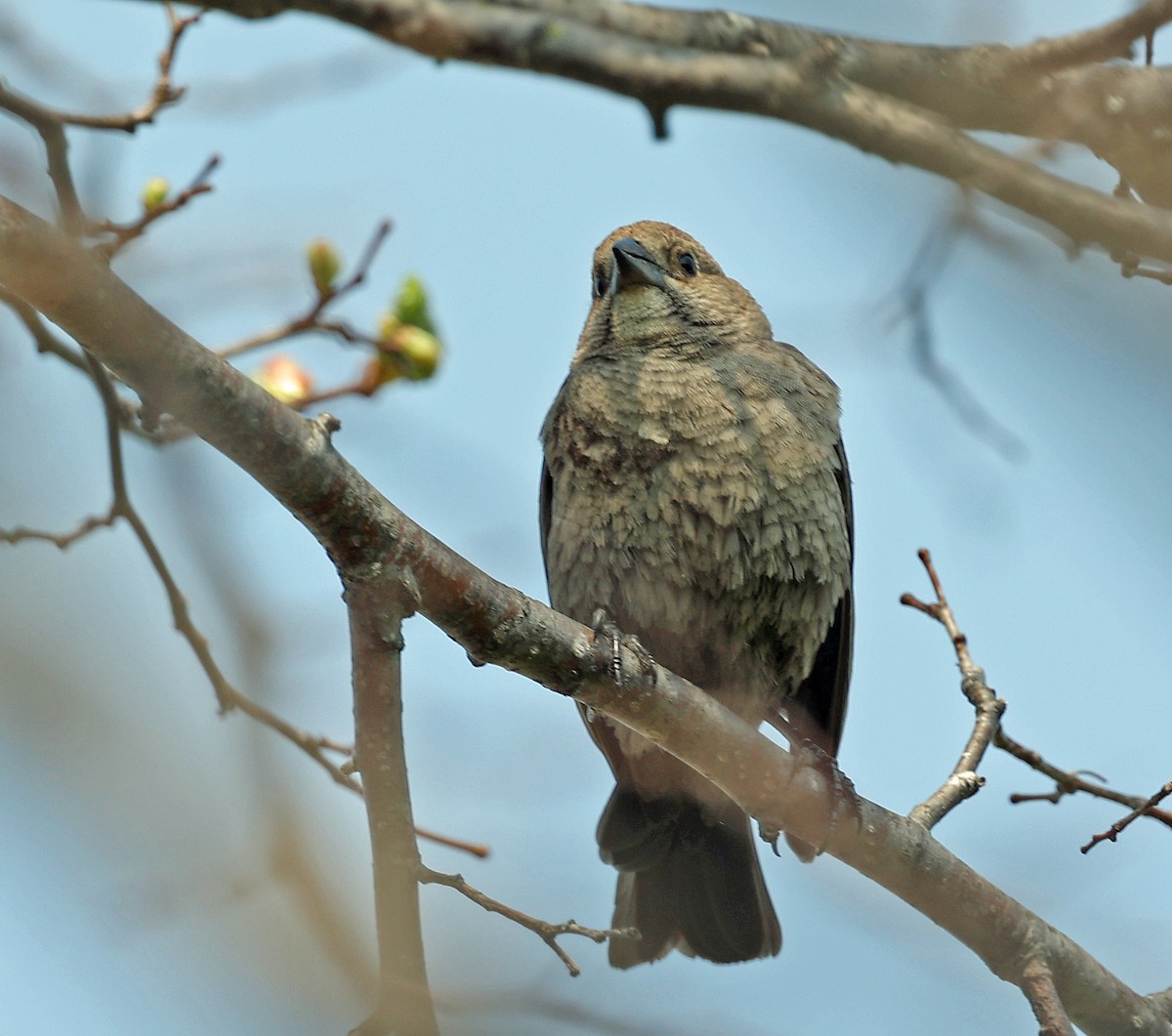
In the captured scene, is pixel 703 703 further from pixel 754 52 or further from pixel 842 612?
pixel 754 52

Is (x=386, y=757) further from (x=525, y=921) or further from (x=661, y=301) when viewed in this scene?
(x=661, y=301)

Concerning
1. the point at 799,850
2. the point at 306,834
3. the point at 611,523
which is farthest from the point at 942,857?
the point at 306,834

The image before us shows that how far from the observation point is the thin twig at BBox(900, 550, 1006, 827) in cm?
446

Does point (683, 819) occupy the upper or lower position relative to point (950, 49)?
lower

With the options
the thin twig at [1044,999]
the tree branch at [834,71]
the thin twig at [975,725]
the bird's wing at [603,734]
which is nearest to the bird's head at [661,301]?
the bird's wing at [603,734]

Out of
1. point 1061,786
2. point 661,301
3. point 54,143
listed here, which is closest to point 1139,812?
point 1061,786

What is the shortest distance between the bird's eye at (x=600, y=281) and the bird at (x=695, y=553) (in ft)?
0.91

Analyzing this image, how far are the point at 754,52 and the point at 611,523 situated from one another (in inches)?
72.3

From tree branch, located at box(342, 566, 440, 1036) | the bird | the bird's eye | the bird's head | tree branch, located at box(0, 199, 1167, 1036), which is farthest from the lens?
the bird's eye

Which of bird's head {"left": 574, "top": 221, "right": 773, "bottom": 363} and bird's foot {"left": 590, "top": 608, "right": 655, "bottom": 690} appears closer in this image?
bird's foot {"left": 590, "top": 608, "right": 655, "bottom": 690}

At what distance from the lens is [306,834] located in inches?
99.3

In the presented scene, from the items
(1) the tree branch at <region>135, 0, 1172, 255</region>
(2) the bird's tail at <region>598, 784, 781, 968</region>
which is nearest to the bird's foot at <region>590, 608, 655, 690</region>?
(2) the bird's tail at <region>598, 784, 781, 968</region>

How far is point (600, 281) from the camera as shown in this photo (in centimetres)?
593

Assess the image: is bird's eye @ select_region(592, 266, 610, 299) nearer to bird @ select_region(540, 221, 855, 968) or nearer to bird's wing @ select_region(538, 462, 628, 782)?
bird @ select_region(540, 221, 855, 968)
